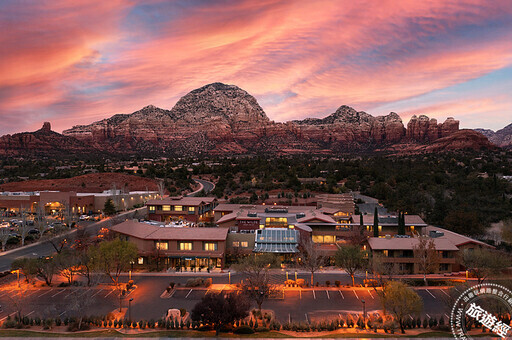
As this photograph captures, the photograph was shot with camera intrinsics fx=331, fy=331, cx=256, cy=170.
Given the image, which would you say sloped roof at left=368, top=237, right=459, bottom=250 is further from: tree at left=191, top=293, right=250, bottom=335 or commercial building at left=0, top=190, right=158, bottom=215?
commercial building at left=0, top=190, right=158, bottom=215

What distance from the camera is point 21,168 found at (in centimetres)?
10494

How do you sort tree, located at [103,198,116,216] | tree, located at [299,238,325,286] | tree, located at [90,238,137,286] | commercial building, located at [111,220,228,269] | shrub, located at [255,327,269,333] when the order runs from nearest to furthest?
1. shrub, located at [255,327,269,333]
2. tree, located at [90,238,137,286]
3. tree, located at [299,238,325,286]
4. commercial building, located at [111,220,228,269]
5. tree, located at [103,198,116,216]

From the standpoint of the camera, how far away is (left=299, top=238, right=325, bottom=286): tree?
3109 cm

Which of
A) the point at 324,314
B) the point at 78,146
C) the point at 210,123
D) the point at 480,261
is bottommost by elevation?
the point at 324,314

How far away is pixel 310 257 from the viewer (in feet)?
104

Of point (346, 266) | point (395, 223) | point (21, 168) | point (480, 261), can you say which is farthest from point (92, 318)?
point (21, 168)

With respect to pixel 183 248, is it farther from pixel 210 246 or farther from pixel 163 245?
pixel 210 246

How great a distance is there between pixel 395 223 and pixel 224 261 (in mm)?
23074

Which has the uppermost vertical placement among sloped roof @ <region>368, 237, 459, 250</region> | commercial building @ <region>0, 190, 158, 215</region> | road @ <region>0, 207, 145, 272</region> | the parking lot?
commercial building @ <region>0, 190, 158, 215</region>

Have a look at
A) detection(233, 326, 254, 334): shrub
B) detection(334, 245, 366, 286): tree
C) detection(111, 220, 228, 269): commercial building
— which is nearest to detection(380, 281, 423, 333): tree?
detection(334, 245, 366, 286): tree

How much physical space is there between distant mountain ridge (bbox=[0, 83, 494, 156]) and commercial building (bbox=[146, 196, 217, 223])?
101 m

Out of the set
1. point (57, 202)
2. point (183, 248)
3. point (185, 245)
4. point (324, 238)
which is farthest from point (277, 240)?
point (57, 202)

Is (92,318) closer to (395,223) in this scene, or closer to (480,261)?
(480,261)

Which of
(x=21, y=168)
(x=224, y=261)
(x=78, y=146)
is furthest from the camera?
(x=78, y=146)
